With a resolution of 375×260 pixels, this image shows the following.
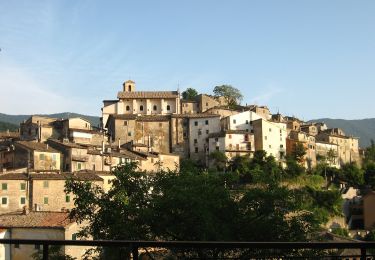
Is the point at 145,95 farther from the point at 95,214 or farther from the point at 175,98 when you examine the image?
the point at 95,214

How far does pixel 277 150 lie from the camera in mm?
86812

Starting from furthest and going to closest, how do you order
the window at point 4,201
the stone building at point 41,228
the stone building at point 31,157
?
the stone building at point 31,157 < the window at point 4,201 < the stone building at point 41,228

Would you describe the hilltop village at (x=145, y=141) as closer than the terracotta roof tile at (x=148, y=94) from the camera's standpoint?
Yes

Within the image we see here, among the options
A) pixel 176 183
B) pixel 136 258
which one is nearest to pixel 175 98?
pixel 176 183

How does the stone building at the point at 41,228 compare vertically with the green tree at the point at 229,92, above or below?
below

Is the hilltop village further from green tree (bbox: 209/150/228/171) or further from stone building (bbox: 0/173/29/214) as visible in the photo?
green tree (bbox: 209/150/228/171)

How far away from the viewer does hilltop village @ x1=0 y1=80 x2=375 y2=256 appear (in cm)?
5397

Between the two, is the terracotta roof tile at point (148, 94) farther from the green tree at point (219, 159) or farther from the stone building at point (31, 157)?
the stone building at point (31, 157)

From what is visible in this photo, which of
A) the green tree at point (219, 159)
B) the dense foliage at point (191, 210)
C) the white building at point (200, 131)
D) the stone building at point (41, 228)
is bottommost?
the stone building at point (41, 228)

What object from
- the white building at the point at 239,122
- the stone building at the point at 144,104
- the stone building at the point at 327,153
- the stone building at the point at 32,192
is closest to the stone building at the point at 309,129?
the stone building at the point at 327,153

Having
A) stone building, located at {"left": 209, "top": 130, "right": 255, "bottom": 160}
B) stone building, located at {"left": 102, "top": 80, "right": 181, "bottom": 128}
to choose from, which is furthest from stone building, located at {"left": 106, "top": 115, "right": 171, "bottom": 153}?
stone building, located at {"left": 209, "top": 130, "right": 255, "bottom": 160}

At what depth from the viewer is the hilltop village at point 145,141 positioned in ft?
177

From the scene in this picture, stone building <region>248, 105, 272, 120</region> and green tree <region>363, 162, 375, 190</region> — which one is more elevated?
stone building <region>248, 105, 272, 120</region>

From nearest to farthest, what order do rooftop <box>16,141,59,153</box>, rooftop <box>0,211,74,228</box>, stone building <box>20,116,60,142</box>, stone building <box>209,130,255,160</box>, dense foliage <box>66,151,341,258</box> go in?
dense foliage <box>66,151,341,258</box>
rooftop <box>0,211,74,228</box>
rooftop <box>16,141,59,153</box>
stone building <box>20,116,60,142</box>
stone building <box>209,130,255,160</box>
